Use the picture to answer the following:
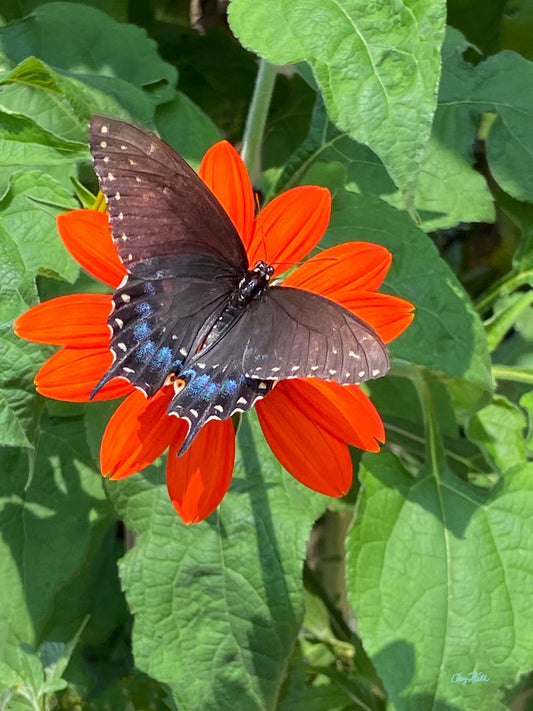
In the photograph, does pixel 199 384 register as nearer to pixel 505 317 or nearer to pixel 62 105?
pixel 62 105

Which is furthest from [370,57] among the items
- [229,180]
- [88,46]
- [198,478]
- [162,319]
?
[88,46]

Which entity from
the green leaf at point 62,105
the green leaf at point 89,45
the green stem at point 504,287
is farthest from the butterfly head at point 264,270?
the green stem at point 504,287

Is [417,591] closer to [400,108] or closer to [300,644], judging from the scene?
[300,644]

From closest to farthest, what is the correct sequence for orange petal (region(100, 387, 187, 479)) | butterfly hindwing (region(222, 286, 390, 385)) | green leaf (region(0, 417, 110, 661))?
1. butterfly hindwing (region(222, 286, 390, 385))
2. orange petal (region(100, 387, 187, 479))
3. green leaf (region(0, 417, 110, 661))

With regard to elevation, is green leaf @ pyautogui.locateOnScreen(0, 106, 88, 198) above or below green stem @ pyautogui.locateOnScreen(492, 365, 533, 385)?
above

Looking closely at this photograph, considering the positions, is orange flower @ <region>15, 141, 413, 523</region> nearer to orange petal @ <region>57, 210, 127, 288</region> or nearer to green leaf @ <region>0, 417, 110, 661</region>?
orange petal @ <region>57, 210, 127, 288</region>

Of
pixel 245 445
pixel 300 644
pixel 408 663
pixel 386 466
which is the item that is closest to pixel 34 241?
pixel 245 445

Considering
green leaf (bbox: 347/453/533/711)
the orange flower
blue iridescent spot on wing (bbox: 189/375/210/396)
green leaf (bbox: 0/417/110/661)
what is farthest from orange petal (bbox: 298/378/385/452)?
green leaf (bbox: 0/417/110/661)
